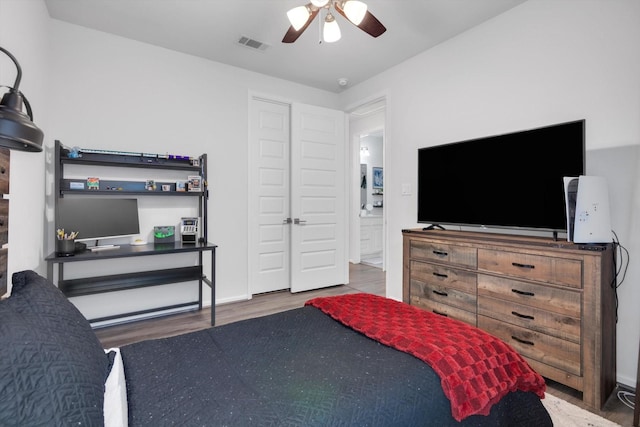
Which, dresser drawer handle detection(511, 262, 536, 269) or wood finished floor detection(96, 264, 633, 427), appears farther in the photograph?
dresser drawer handle detection(511, 262, 536, 269)

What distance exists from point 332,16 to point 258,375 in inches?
87.4

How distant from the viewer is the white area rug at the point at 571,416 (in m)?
1.68

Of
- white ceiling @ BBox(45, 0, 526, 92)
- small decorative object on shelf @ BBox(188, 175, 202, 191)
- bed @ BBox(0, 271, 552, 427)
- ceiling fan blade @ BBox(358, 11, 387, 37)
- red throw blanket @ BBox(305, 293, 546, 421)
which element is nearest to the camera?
bed @ BBox(0, 271, 552, 427)

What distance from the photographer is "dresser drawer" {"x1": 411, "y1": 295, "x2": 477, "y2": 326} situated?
2428mm

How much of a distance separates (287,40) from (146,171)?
6.25 feet

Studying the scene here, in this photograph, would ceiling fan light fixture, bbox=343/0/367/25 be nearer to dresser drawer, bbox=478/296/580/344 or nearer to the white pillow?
dresser drawer, bbox=478/296/580/344

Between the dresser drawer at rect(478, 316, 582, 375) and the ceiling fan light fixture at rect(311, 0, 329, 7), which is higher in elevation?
the ceiling fan light fixture at rect(311, 0, 329, 7)

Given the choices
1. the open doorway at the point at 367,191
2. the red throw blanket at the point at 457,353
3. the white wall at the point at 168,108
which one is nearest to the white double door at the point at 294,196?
the white wall at the point at 168,108

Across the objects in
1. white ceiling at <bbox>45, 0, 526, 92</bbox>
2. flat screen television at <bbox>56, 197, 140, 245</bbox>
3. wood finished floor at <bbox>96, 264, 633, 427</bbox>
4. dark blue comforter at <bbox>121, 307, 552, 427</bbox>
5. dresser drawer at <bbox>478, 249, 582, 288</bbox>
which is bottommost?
wood finished floor at <bbox>96, 264, 633, 427</bbox>

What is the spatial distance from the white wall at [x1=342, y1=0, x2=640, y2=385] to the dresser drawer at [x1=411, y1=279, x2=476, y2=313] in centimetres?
77

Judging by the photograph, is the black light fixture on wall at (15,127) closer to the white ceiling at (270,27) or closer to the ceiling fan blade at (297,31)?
the ceiling fan blade at (297,31)

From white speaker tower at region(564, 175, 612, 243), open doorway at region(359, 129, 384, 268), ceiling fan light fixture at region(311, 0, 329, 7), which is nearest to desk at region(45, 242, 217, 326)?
ceiling fan light fixture at region(311, 0, 329, 7)

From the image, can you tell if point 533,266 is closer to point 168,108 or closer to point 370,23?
point 370,23

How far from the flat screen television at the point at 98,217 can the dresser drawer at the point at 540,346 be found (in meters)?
3.16
